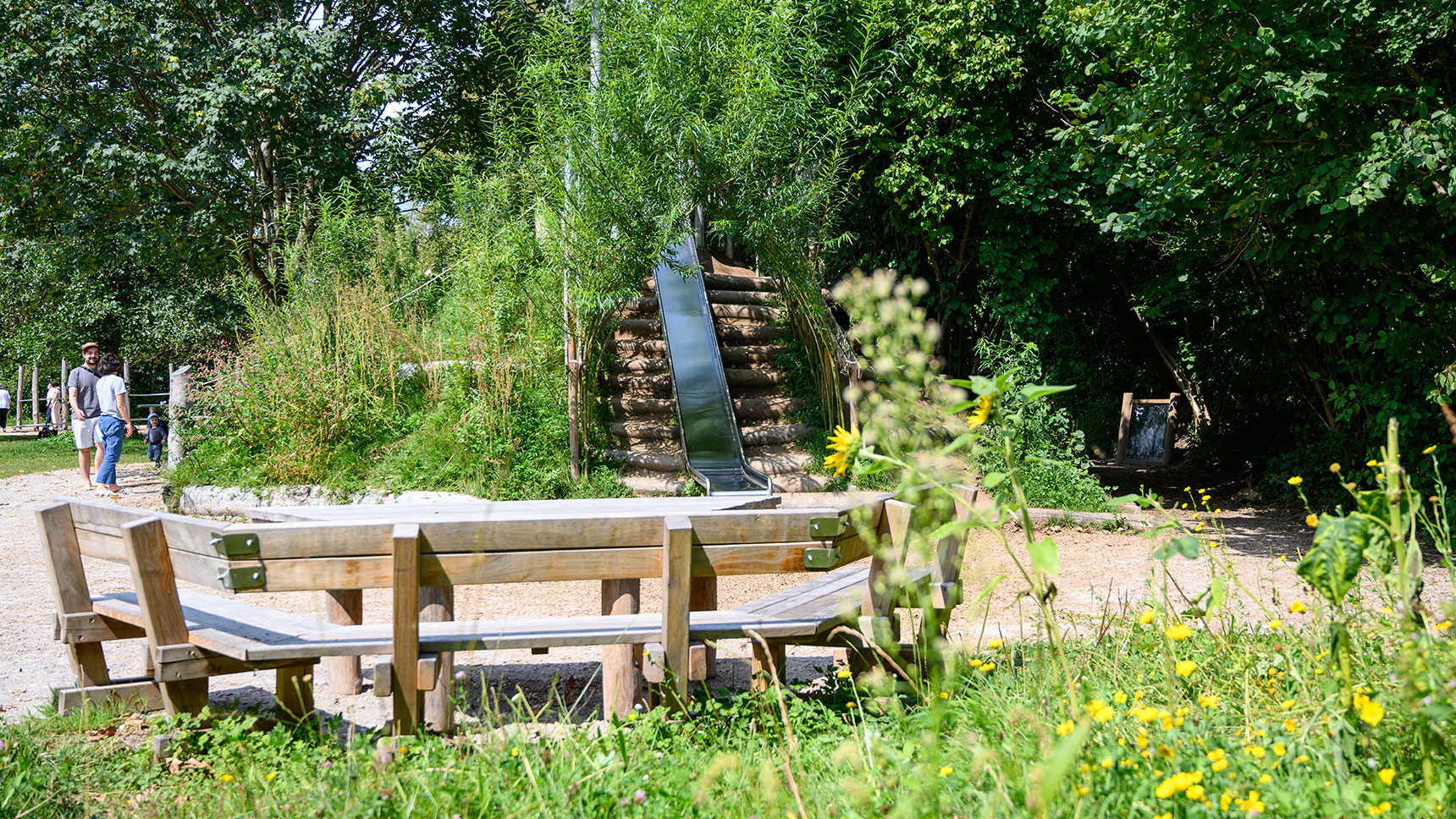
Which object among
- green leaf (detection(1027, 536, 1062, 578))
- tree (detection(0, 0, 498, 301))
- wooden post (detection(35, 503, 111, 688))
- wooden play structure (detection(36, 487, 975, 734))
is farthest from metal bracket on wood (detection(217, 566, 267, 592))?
tree (detection(0, 0, 498, 301))

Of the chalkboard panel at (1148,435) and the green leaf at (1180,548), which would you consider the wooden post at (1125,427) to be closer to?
the chalkboard panel at (1148,435)

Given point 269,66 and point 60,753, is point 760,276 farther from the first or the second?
point 60,753

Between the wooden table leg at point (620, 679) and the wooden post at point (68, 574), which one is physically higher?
the wooden post at point (68, 574)

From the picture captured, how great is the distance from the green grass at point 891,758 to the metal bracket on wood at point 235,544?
54cm

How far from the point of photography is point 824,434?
352 inches

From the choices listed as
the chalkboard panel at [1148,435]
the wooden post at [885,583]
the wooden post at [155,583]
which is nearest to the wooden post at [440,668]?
the wooden post at [155,583]

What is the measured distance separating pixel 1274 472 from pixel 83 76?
15046mm

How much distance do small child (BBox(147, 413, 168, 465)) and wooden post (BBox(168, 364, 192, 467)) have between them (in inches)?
177

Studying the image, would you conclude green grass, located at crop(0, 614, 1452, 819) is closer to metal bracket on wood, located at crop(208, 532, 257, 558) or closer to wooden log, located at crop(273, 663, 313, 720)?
wooden log, located at crop(273, 663, 313, 720)

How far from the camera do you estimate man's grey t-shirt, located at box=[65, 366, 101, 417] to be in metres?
9.81

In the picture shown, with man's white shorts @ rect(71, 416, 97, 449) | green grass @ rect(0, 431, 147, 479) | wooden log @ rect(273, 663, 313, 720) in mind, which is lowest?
green grass @ rect(0, 431, 147, 479)

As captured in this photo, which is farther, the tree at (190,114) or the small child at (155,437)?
the small child at (155,437)

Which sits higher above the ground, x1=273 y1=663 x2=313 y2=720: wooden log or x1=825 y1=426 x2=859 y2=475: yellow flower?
x1=825 y1=426 x2=859 y2=475: yellow flower

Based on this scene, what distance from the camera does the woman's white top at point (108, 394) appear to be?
9.80 metres
